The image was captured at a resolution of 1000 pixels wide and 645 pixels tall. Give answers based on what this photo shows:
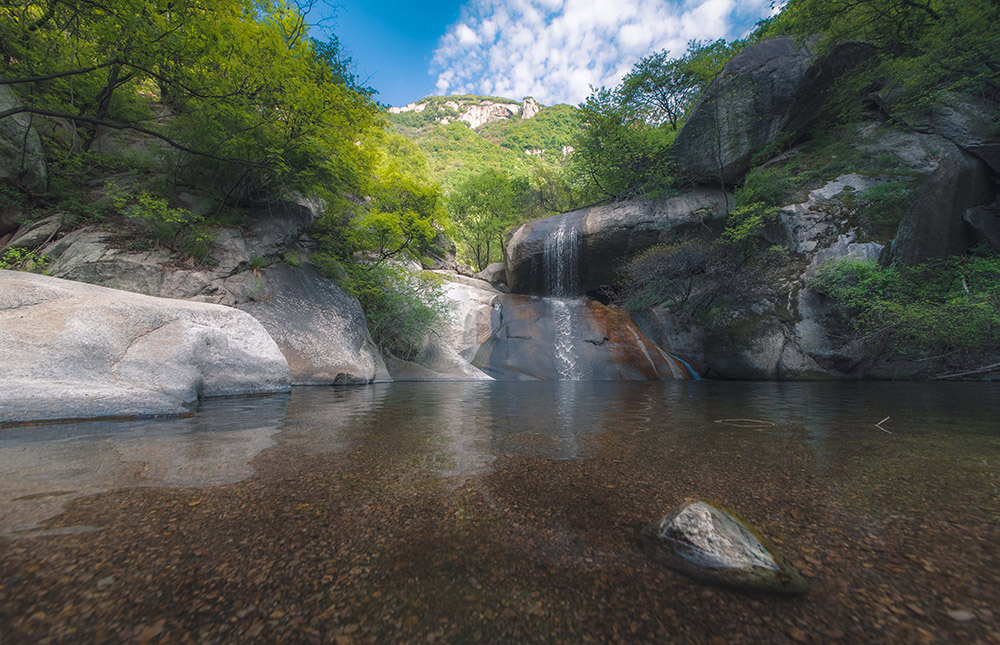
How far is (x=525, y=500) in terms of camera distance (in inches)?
76.2

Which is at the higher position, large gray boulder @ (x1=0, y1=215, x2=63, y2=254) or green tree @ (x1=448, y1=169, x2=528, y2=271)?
green tree @ (x1=448, y1=169, x2=528, y2=271)

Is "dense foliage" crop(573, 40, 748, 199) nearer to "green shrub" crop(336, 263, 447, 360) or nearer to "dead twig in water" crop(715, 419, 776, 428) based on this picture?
"green shrub" crop(336, 263, 447, 360)

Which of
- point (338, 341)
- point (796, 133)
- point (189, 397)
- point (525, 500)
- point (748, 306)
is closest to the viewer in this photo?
point (525, 500)

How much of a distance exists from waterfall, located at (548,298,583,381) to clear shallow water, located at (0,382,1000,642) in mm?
11086

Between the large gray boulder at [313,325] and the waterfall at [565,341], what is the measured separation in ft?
24.5

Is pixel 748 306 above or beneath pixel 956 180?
beneath

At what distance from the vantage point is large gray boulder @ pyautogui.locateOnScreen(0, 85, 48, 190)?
672cm

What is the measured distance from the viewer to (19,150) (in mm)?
7133

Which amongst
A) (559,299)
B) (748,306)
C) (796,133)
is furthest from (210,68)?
(796,133)

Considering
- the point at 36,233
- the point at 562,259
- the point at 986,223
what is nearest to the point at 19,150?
the point at 36,233

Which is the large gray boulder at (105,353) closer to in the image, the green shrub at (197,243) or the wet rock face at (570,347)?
the green shrub at (197,243)

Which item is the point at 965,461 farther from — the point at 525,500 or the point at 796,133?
the point at 796,133

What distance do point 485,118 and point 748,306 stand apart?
9547 centimetres

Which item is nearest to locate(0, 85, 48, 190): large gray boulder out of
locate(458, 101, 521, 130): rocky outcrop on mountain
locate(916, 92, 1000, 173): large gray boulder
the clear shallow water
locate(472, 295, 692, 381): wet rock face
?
the clear shallow water
